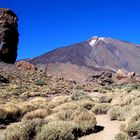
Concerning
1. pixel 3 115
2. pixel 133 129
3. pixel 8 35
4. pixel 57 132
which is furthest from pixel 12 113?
pixel 8 35

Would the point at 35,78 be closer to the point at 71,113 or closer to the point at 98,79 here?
the point at 98,79

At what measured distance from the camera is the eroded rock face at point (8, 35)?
5641 cm

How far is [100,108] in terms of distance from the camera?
16969mm

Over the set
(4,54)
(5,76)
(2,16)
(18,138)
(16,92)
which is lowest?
(18,138)

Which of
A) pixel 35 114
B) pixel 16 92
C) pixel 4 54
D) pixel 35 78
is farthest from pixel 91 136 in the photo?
pixel 4 54

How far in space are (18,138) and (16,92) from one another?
81.0ft

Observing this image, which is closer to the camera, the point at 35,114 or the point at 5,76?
the point at 35,114

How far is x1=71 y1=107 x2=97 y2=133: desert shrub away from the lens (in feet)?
38.0

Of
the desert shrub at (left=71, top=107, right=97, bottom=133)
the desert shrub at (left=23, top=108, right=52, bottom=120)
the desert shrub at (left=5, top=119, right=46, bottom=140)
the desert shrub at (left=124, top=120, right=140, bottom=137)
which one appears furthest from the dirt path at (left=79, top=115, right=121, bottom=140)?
the desert shrub at (left=23, top=108, right=52, bottom=120)

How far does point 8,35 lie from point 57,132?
4869 cm

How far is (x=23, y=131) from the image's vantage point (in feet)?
34.9

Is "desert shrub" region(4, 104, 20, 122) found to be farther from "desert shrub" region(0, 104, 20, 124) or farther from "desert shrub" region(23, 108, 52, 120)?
"desert shrub" region(23, 108, 52, 120)

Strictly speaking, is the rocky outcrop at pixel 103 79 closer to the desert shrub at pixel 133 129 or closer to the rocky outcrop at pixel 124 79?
the rocky outcrop at pixel 124 79

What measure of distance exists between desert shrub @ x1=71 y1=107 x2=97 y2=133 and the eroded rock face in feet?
148
